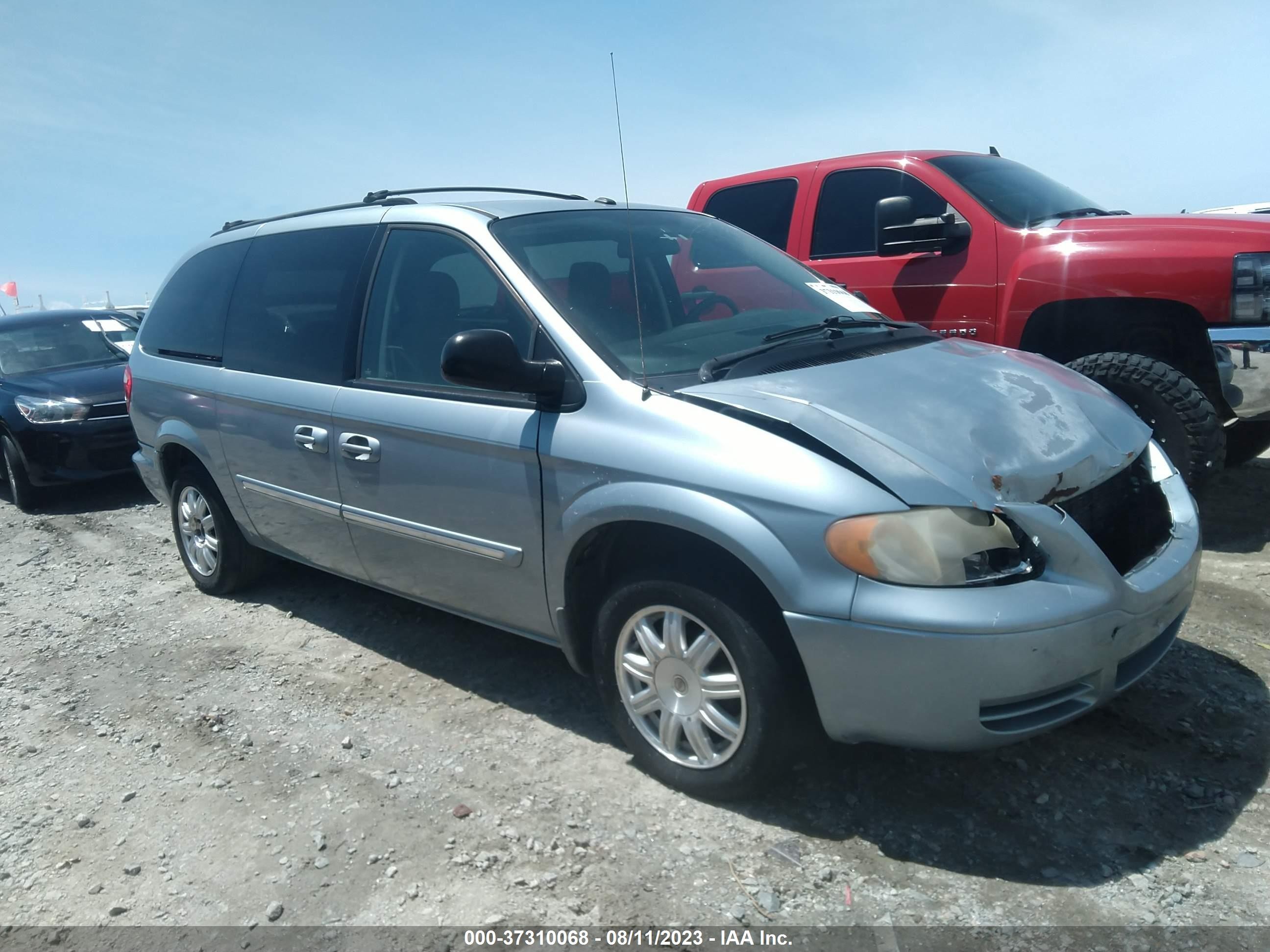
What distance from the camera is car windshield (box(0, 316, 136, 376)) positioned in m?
8.54

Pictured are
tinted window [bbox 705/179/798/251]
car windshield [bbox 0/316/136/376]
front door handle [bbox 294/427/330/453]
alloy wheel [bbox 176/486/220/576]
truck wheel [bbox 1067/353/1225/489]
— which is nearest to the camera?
front door handle [bbox 294/427/330/453]

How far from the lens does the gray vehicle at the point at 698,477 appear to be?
8.00 feet

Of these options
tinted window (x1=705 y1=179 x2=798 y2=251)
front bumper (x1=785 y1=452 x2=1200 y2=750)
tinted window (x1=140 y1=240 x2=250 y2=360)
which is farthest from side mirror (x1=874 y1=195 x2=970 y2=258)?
tinted window (x1=140 y1=240 x2=250 y2=360)

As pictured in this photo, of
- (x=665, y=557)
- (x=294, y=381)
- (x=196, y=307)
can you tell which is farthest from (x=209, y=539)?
(x=665, y=557)

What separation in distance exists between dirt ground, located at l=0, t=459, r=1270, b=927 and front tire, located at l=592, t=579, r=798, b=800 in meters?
0.14

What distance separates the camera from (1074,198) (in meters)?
5.87

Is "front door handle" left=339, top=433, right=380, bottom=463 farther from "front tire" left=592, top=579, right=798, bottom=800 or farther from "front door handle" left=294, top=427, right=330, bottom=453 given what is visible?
"front tire" left=592, top=579, right=798, bottom=800

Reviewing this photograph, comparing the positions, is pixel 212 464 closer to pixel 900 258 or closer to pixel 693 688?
pixel 693 688

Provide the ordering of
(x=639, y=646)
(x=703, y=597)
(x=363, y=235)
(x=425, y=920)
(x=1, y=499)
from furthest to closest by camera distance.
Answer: (x=1, y=499) → (x=363, y=235) → (x=639, y=646) → (x=703, y=597) → (x=425, y=920)

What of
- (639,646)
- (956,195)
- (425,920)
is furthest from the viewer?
(956,195)

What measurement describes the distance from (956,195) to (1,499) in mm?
8281

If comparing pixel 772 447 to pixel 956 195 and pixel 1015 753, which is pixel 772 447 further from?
pixel 956 195

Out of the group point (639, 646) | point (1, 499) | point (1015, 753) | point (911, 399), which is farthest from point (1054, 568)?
point (1, 499)

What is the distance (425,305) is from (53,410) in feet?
18.2
